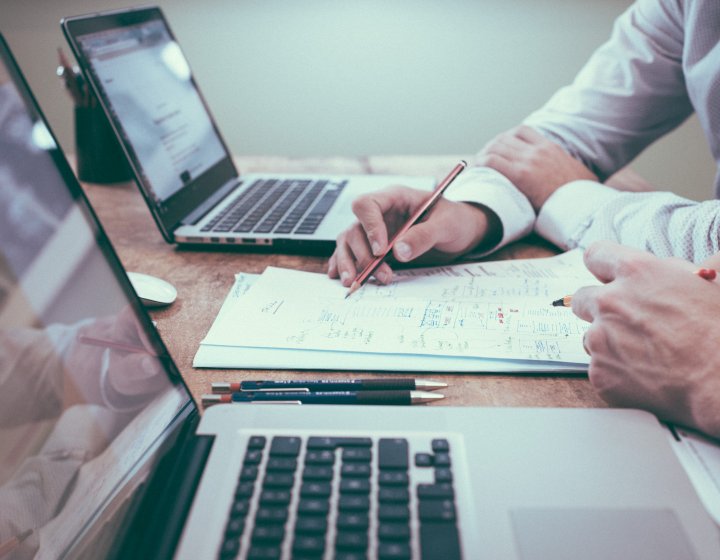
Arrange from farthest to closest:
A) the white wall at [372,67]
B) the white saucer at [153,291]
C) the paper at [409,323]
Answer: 1. the white wall at [372,67]
2. the white saucer at [153,291]
3. the paper at [409,323]

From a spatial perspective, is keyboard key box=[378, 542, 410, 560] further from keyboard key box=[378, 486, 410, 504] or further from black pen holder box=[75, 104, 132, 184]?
black pen holder box=[75, 104, 132, 184]

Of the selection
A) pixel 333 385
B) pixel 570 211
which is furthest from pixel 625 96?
pixel 333 385

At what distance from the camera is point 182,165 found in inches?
34.6

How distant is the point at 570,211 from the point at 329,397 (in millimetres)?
480

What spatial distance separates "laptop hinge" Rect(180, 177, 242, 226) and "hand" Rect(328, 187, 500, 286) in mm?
248

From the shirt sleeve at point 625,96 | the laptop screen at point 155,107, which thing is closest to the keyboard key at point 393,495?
the laptop screen at point 155,107

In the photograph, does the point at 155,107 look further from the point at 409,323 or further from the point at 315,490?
the point at 315,490

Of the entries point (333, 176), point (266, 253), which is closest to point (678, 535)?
point (266, 253)

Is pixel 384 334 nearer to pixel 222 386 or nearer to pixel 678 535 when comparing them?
pixel 222 386

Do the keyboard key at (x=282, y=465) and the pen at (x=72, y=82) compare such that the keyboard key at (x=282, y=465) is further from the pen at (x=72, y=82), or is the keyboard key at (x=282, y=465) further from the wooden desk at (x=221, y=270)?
the pen at (x=72, y=82)

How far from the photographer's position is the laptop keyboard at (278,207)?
798mm

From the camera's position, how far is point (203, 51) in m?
1.84

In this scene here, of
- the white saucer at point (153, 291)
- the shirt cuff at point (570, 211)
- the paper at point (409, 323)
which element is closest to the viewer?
the paper at point (409, 323)

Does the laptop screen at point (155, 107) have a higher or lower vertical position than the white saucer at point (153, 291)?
higher
